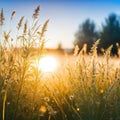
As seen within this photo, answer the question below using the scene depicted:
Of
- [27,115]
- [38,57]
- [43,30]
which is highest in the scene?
[43,30]

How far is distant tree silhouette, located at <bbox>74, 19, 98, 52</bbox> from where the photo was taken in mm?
44969

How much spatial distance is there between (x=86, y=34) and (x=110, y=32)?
178 inches

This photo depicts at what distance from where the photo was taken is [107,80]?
4.33 metres

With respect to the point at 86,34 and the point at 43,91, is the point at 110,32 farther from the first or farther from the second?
the point at 43,91

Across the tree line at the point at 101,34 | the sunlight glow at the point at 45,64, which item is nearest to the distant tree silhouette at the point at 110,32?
the tree line at the point at 101,34

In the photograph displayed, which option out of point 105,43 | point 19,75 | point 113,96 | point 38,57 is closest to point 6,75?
point 19,75

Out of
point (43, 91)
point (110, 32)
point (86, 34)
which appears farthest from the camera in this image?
point (86, 34)

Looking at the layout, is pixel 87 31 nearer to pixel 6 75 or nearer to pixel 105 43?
pixel 105 43

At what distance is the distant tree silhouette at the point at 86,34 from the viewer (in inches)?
1770

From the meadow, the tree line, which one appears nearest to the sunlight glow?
the meadow

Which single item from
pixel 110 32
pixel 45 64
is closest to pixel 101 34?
pixel 110 32

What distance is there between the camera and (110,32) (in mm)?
42656

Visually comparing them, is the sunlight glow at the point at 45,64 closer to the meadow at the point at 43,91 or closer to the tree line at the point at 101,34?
the meadow at the point at 43,91

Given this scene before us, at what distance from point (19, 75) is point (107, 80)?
1.01 metres
